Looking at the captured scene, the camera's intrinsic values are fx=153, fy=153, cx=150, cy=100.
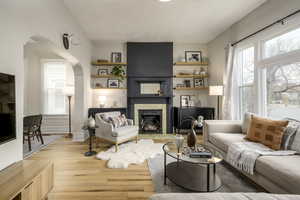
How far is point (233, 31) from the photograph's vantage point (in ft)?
11.9

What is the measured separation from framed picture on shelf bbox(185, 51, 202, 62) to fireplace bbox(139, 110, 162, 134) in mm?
1911

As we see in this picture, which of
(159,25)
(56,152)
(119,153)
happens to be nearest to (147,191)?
(119,153)

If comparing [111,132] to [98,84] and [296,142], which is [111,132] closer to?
[98,84]

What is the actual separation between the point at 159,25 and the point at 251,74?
2.32 meters

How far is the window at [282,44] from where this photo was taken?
2.33m

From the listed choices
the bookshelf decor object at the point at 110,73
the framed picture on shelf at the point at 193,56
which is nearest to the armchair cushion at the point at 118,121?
the bookshelf decor object at the point at 110,73

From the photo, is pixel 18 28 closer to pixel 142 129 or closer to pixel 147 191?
pixel 147 191

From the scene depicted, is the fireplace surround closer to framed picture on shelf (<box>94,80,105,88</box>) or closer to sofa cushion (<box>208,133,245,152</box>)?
framed picture on shelf (<box>94,80,105,88</box>)

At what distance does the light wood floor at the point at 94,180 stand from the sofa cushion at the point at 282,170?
4.18 ft

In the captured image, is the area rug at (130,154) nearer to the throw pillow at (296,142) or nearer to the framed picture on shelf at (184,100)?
the framed picture on shelf at (184,100)

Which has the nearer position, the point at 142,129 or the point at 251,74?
the point at 251,74

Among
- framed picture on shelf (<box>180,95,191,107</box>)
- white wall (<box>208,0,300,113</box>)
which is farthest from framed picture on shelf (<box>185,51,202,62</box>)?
framed picture on shelf (<box>180,95,191,107</box>)

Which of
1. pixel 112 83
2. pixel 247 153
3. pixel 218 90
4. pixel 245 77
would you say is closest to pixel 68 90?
pixel 112 83

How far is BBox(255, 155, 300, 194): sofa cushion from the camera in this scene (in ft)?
4.44
